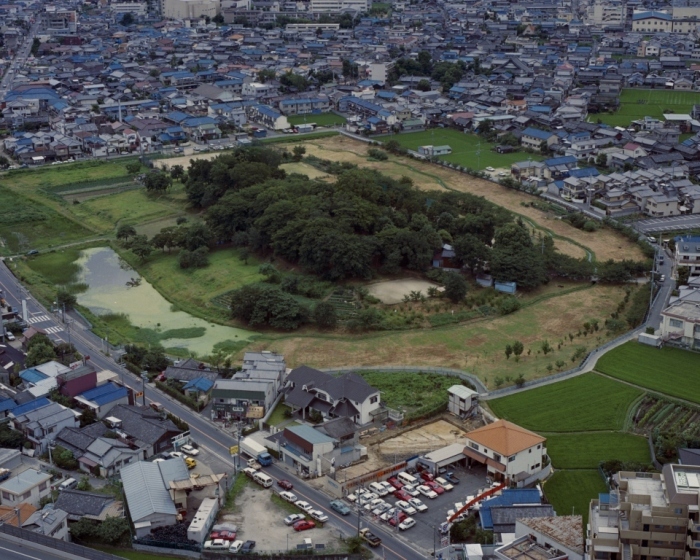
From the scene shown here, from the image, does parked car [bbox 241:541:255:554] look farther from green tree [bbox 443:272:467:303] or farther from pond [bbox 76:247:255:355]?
green tree [bbox 443:272:467:303]

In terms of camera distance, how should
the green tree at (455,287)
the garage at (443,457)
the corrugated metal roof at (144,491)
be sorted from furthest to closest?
the green tree at (455,287) < the garage at (443,457) < the corrugated metal roof at (144,491)

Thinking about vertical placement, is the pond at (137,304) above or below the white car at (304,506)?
below

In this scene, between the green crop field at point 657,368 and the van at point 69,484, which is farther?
the green crop field at point 657,368

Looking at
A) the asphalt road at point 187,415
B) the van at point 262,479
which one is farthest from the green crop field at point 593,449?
the van at point 262,479

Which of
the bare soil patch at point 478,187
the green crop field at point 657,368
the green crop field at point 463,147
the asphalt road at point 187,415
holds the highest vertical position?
the green crop field at point 463,147

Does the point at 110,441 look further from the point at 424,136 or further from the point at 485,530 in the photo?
the point at 424,136

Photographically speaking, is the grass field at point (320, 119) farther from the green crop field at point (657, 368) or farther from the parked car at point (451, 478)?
the parked car at point (451, 478)

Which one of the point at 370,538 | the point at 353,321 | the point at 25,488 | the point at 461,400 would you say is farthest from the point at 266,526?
the point at 353,321
